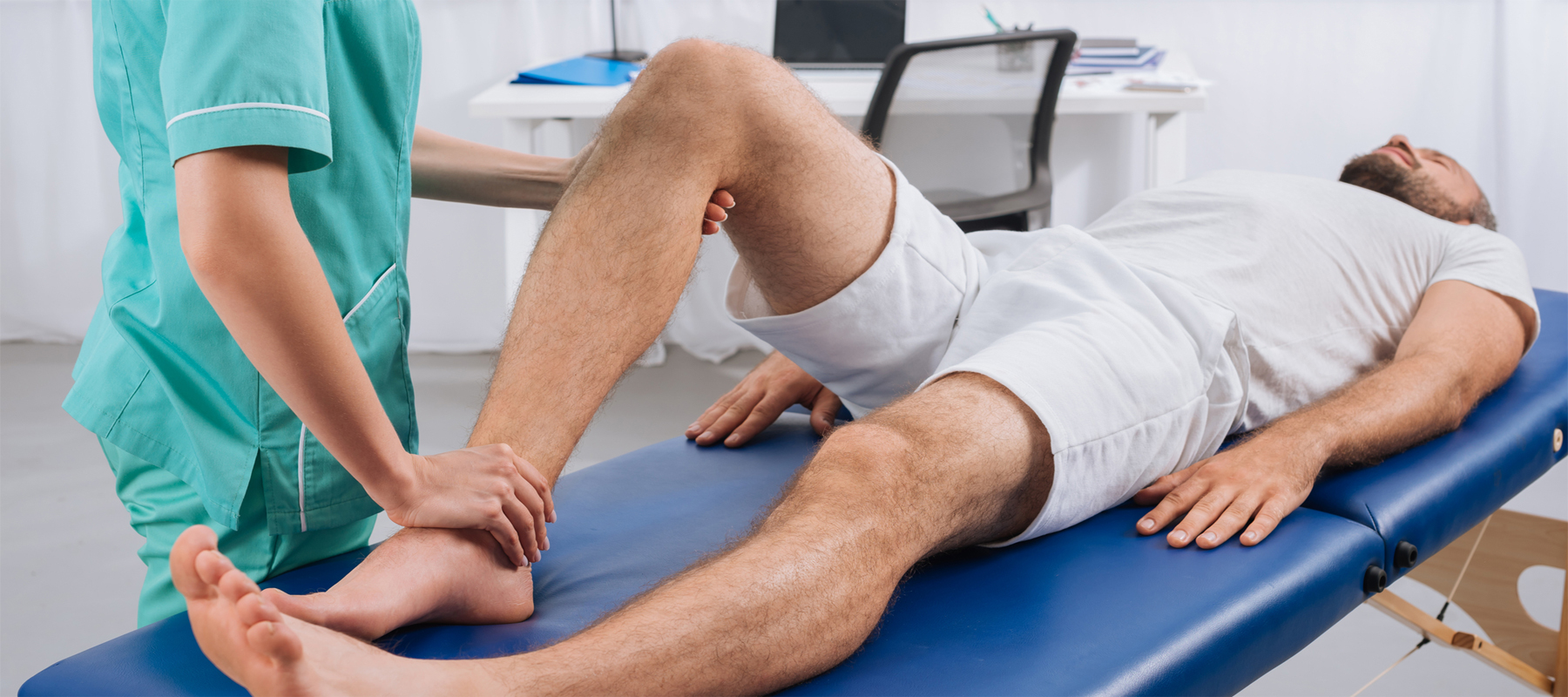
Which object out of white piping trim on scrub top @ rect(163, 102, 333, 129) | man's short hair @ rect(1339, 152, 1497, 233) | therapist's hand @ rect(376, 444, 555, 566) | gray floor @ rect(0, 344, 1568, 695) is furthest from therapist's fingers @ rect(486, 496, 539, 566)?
man's short hair @ rect(1339, 152, 1497, 233)

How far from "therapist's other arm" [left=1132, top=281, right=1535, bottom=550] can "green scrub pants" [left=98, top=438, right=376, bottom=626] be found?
80cm

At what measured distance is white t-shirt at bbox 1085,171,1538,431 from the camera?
127 centimetres

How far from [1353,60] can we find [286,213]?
319 centimetres

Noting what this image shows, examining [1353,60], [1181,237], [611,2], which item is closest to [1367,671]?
[1181,237]

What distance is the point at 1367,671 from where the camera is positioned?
5.12ft

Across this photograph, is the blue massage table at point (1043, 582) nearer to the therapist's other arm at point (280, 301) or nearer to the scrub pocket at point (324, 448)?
the scrub pocket at point (324, 448)

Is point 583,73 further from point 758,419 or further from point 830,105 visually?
point 758,419

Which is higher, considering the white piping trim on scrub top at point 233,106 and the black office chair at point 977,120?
the white piping trim on scrub top at point 233,106

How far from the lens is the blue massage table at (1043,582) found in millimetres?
771

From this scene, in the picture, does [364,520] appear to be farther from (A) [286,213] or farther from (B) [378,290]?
Answer: (A) [286,213]

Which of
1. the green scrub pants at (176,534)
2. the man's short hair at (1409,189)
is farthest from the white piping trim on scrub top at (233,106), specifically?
the man's short hair at (1409,189)

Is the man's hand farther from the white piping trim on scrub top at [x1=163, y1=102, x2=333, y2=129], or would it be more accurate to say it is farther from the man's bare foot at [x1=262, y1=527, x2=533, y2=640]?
the white piping trim on scrub top at [x1=163, y1=102, x2=333, y2=129]

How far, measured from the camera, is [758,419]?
1.32m

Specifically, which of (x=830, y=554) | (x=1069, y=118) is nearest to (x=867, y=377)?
(x=830, y=554)
